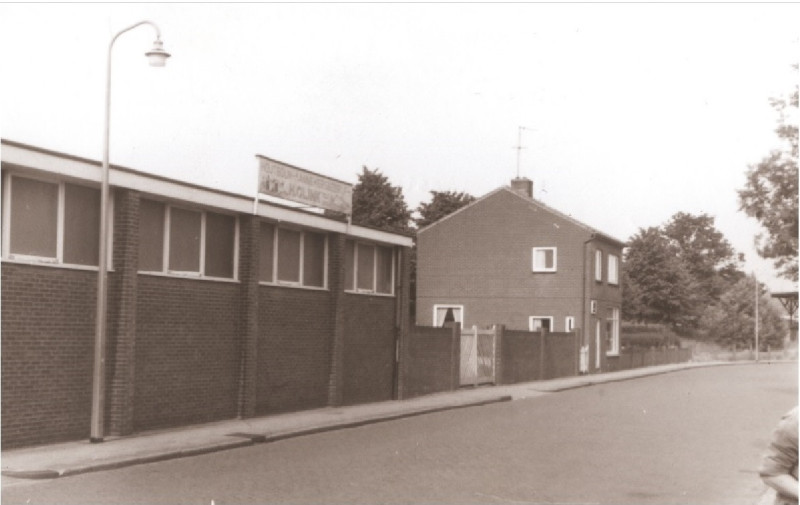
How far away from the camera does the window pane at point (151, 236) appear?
50.4 feet

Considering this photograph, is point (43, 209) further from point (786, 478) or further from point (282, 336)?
point (786, 478)

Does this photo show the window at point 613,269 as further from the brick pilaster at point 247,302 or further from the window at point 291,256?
the brick pilaster at point 247,302

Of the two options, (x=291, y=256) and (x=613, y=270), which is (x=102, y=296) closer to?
(x=291, y=256)

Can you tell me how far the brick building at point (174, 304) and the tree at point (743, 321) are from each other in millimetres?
59823

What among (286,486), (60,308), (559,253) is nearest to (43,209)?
(60,308)

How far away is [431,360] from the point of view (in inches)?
1028

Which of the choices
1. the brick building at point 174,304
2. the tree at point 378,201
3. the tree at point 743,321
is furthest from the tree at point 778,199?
the tree at point 743,321

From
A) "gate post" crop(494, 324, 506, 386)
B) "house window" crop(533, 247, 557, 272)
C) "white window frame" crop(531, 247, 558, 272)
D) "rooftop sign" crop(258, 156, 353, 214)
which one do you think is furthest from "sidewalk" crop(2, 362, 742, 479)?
"house window" crop(533, 247, 557, 272)

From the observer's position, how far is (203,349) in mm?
16859

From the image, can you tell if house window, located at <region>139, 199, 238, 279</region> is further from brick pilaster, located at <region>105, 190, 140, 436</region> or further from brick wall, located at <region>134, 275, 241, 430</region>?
brick pilaster, located at <region>105, 190, 140, 436</region>

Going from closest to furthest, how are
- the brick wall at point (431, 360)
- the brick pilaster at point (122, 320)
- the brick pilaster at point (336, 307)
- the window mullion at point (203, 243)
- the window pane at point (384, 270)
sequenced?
the brick pilaster at point (122, 320) → the window mullion at point (203, 243) → the brick pilaster at point (336, 307) → the window pane at point (384, 270) → the brick wall at point (431, 360)

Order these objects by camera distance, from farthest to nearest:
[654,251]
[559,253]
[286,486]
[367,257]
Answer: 1. [654,251]
2. [559,253]
3. [367,257]
4. [286,486]

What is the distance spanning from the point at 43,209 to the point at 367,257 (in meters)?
10.3

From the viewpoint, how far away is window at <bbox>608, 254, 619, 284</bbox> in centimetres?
4444
